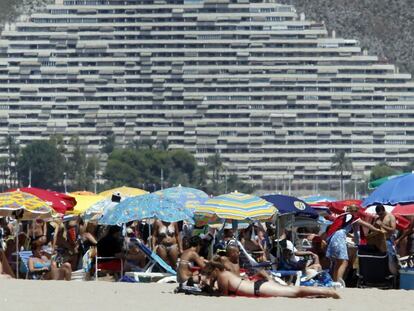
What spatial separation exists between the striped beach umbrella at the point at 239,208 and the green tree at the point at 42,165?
→ 426 ft

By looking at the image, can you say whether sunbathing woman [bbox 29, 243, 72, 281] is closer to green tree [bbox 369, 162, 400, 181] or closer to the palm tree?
green tree [bbox 369, 162, 400, 181]

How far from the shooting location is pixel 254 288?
27.9 meters

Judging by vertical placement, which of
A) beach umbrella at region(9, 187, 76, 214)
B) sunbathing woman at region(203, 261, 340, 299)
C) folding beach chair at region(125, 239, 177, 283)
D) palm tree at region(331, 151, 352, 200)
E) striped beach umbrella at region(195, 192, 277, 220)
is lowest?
palm tree at region(331, 151, 352, 200)

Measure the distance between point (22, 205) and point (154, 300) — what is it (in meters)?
5.93

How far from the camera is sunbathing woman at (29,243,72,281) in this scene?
1250 inches

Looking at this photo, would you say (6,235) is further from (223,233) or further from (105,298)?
(105,298)

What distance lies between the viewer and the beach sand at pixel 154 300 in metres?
26.7

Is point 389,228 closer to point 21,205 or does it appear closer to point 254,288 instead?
point 254,288

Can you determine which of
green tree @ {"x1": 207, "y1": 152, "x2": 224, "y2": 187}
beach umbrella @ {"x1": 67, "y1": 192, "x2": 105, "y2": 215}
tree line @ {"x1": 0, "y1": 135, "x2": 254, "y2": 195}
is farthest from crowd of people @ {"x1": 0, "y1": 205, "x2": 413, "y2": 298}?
green tree @ {"x1": 207, "y1": 152, "x2": 224, "y2": 187}

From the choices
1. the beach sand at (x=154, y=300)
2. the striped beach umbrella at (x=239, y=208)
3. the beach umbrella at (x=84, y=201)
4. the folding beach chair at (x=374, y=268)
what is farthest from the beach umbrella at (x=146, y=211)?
the beach umbrella at (x=84, y=201)

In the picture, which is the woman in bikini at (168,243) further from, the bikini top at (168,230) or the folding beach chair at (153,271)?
the folding beach chair at (153,271)

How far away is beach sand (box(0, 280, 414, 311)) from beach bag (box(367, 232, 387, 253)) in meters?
0.63

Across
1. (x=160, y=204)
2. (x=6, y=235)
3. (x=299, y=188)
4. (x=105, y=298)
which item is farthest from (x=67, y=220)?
(x=299, y=188)

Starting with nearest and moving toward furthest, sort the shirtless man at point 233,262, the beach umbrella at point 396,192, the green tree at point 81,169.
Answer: the shirtless man at point 233,262
the beach umbrella at point 396,192
the green tree at point 81,169
